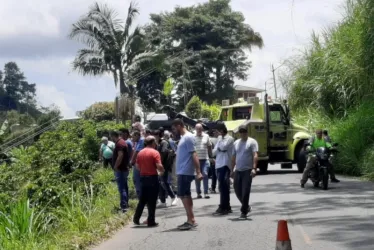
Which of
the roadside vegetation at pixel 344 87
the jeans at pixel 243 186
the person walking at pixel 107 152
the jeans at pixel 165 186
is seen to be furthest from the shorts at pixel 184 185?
the roadside vegetation at pixel 344 87

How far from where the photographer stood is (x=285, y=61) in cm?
3519

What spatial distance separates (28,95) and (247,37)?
64.8 meters

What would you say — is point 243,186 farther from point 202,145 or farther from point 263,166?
point 263,166

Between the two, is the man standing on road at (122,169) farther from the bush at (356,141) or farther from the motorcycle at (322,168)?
the bush at (356,141)

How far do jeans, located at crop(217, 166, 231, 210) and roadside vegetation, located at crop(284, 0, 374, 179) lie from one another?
9066 millimetres

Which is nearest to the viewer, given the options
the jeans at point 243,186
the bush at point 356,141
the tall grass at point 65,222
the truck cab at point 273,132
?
the tall grass at point 65,222

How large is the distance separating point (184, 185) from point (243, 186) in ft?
4.94

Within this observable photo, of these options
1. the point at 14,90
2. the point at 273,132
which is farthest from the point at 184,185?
the point at 14,90

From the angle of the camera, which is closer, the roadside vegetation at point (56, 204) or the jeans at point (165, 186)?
the roadside vegetation at point (56, 204)

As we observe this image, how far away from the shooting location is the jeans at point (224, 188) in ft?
49.2

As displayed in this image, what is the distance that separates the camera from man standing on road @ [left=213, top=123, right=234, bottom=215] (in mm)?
15047

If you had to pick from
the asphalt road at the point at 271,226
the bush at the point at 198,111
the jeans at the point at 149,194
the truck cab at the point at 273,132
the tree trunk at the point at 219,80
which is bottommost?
the asphalt road at the point at 271,226

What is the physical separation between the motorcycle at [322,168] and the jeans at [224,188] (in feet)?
16.7

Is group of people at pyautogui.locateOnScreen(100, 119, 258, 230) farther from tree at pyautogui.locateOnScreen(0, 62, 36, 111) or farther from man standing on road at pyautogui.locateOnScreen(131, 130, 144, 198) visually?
tree at pyautogui.locateOnScreen(0, 62, 36, 111)
